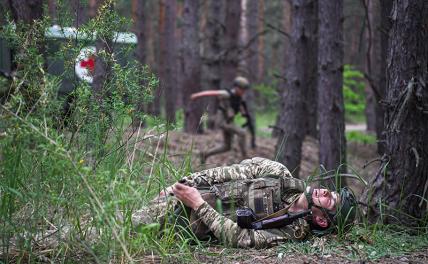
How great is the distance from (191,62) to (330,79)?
721cm

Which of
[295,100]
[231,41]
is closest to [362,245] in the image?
[295,100]

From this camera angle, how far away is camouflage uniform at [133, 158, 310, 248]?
174 inches

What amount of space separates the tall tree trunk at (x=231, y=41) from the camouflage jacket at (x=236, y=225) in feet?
34.0

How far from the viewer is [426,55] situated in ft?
17.2

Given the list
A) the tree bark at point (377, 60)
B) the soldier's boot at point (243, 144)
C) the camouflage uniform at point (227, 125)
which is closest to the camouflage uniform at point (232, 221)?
the tree bark at point (377, 60)

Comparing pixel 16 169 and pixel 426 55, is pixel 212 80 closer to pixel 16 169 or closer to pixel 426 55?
pixel 426 55

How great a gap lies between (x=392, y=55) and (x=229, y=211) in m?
2.06

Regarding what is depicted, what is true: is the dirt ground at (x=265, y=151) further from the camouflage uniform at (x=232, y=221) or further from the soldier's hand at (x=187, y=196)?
the soldier's hand at (x=187, y=196)

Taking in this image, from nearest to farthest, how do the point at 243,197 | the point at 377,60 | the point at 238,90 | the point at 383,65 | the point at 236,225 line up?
the point at 236,225 < the point at 243,197 < the point at 383,65 < the point at 238,90 < the point at 377,60

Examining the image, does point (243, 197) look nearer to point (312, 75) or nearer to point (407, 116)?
point (407, 116)

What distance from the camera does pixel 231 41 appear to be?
15.5 metres

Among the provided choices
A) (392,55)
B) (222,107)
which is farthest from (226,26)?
(392,55)

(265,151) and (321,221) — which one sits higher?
(321,221)

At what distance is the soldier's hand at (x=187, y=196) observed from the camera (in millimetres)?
4504
